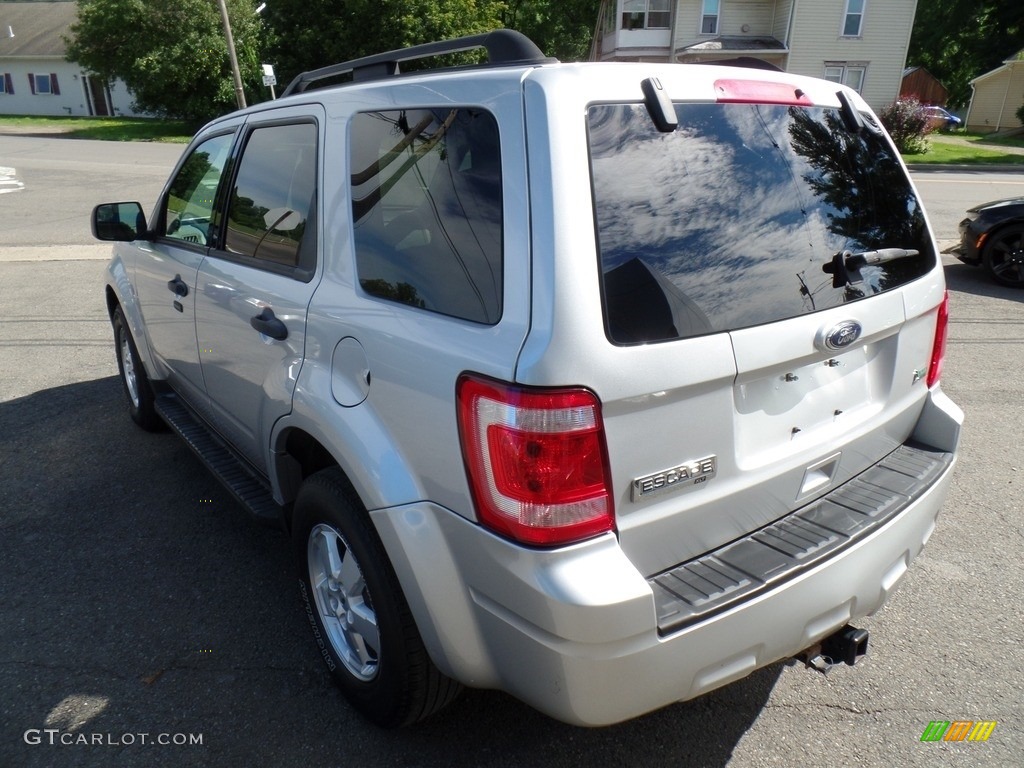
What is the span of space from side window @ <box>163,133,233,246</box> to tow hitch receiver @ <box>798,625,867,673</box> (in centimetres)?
297

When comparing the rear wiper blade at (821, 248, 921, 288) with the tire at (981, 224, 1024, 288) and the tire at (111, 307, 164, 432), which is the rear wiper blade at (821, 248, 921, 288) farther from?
the tire at (981, 224, 1024, 288)

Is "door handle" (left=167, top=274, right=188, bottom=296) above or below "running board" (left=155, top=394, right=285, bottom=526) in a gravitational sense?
above

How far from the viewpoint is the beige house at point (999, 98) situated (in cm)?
4451

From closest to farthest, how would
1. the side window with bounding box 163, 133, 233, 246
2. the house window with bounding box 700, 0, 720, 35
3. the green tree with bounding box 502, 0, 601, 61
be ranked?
the side window with bounding box 163, 133, 233, 246
the house window with bounding box 700, 0, 720, 35
the green tree with bounding box 502, 0, 601, 61

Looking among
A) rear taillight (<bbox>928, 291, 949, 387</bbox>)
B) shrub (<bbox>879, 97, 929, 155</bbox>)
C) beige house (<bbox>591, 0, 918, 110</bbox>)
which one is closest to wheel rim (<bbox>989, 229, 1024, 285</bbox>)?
rear taillight (<bbox>928, 291, 949, 387</bbox>)

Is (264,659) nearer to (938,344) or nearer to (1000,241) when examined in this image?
(938,344)

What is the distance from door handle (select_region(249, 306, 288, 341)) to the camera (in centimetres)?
266

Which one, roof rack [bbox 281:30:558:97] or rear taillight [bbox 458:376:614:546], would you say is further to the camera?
roof rack [bbox 281:30:558:97]

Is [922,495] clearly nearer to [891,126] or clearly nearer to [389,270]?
[389,270]

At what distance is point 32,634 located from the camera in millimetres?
3057

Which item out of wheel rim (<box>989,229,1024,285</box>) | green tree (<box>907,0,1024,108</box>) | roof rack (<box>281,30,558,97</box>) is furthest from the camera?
green tree (<box>907,0,1024,108</box>)

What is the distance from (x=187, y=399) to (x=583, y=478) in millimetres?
2975

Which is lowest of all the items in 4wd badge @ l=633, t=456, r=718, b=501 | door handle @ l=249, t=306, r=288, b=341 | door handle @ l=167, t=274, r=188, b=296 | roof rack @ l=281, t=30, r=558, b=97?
4wd badge @ l=633, t=456, r=718, b=501

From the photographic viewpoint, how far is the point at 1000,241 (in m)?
8.68
